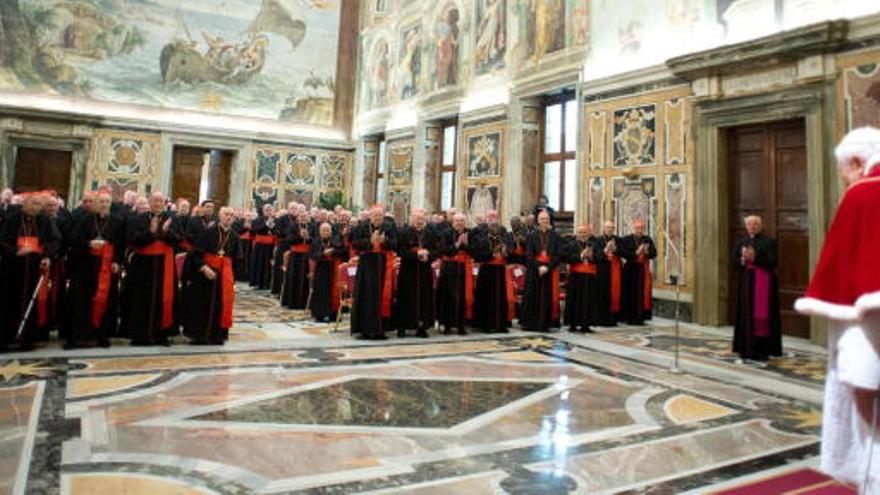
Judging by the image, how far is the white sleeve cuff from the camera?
191 centimetres

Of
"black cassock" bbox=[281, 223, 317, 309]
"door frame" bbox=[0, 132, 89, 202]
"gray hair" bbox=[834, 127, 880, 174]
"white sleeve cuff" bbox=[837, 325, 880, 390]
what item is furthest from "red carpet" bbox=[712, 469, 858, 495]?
"door frame" bbox=[0, 132, 89, 202]

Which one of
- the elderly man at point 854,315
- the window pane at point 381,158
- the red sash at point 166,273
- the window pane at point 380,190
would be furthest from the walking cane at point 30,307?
the window pane at point 381,158

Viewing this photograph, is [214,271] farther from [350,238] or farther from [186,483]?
[186,483]

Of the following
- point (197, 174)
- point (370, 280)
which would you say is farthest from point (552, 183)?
point (197, 174)

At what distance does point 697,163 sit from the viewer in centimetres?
987

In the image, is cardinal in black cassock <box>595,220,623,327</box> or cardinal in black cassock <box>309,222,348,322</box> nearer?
cardinal in black cassock <box>309,222,348,322</box>

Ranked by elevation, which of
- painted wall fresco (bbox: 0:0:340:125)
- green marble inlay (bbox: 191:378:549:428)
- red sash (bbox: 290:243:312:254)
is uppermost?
painted wall fresco (bbox: 0:0:340:125)

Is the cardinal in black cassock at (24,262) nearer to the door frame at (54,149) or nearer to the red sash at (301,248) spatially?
the red sash at (301,248)

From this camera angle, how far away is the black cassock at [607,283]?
9.95 m

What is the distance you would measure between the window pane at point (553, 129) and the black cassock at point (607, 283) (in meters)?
3.96

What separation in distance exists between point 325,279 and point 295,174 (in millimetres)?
11623

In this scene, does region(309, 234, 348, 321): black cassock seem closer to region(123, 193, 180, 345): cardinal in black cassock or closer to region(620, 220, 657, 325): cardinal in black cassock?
region(123, 193, 180, 345): cardinal in black cassock

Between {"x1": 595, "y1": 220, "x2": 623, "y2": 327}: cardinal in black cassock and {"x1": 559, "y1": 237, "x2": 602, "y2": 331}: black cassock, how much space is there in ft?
1.77

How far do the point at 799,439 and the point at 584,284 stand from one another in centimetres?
535
